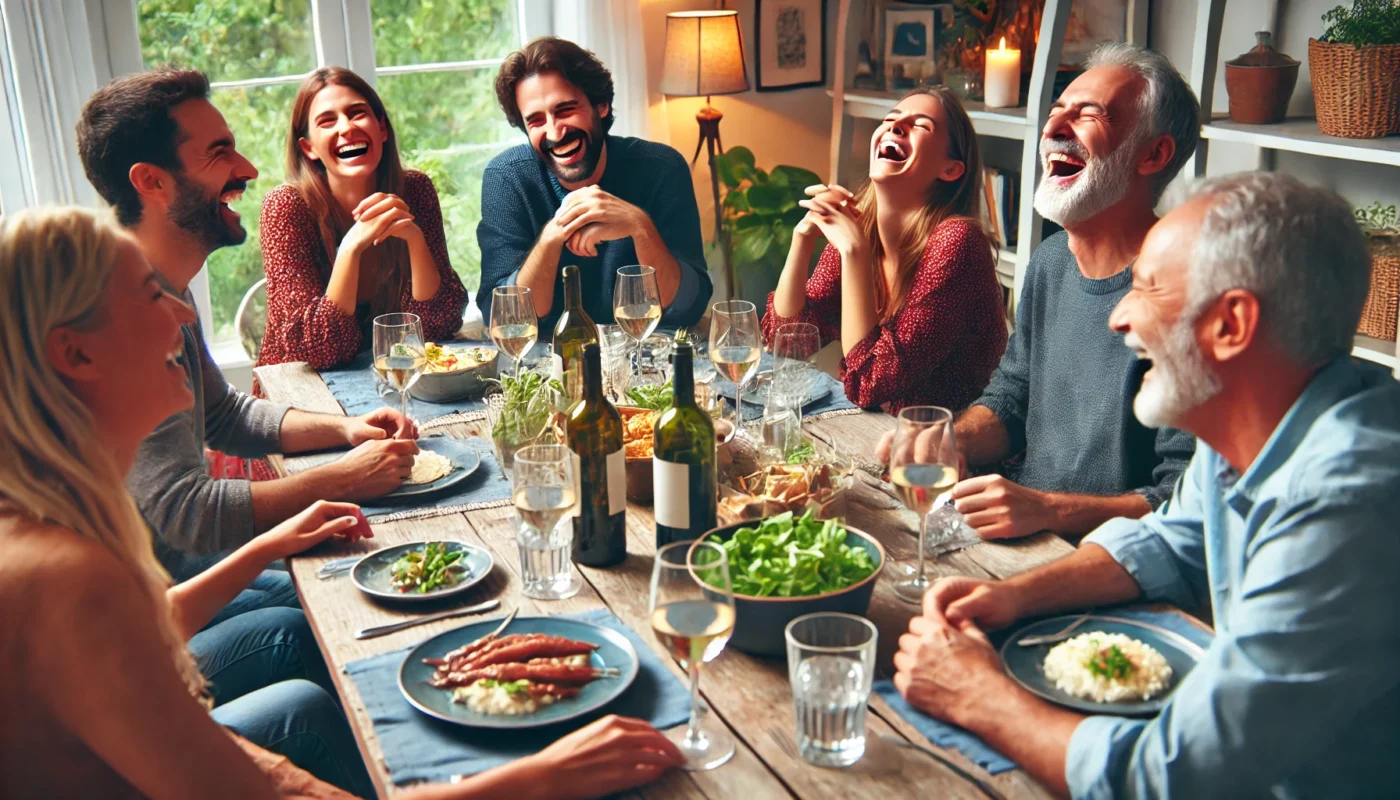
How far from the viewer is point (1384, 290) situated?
9.43ft

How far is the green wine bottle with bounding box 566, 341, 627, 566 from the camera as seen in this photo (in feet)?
5.17

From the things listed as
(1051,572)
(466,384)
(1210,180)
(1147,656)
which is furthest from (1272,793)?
(466,384)

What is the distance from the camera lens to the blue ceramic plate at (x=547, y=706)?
4.16 ft

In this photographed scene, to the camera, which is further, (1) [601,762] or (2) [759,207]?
(2) [759,207]

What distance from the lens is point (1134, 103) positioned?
7.09 feet

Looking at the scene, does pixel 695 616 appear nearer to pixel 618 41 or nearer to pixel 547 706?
pixel 547 706

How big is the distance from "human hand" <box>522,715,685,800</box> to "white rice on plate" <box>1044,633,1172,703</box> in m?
0.42

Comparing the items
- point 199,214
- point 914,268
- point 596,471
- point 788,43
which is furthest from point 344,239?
point 788,43

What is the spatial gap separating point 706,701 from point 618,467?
1.23 feet

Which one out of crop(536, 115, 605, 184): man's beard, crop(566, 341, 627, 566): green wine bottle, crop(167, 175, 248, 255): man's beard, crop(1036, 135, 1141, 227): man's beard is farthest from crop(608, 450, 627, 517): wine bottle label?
crop(536, 115, 605, 184): man's beard

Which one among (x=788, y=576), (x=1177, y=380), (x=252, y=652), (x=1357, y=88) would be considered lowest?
(x=252, y=652)

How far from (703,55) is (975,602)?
2.91 meters

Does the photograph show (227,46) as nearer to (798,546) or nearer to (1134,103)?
(1134,103)

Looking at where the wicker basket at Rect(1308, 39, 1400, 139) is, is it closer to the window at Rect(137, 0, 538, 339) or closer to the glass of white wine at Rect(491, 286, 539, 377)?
the glass of white wine at Rect(491, 286, 539, 377)
